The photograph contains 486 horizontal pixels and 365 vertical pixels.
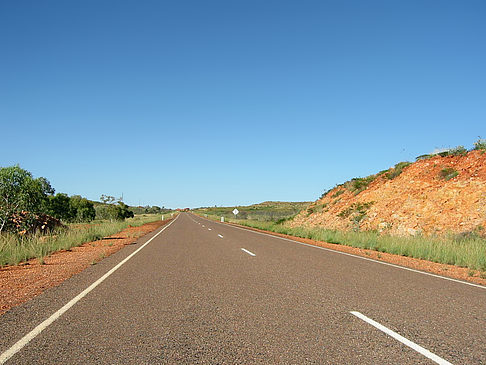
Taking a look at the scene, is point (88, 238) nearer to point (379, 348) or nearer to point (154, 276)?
point (154, 276)

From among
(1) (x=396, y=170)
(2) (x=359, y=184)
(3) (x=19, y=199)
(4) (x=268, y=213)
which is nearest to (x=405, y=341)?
(3) (x=19, y=199)

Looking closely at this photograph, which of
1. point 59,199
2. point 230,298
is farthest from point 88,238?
point 59,199

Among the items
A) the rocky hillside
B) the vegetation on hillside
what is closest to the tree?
the vegetation on hillside

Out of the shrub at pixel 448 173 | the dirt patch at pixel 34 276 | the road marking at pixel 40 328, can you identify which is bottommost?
the dirt patch at pixel 34 276

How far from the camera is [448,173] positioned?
21891 millimetres

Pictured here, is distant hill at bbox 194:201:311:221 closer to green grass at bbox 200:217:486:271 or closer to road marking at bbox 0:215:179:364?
green grass at bbox 200:217:486:271

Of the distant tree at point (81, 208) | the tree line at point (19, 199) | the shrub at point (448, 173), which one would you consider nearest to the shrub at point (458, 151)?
the shrub at point (448, 173)

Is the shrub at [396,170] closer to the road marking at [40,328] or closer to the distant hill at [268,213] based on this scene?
the distant hill at [268,213]

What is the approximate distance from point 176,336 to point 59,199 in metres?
48.2

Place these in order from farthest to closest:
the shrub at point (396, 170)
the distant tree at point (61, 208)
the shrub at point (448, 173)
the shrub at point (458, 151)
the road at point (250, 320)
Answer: the distant tree at point (61, 208)
the shrub at point (396, 170)
the shrub at point (458, 151)
the shrub at point (448, 173)
the road at point (250, 320)

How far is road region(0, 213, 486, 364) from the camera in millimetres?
3451

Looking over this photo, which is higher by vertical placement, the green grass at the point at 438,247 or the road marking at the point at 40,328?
the green grass at the point at 438,247

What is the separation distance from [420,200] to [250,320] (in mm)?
19443

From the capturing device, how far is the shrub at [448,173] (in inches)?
828
